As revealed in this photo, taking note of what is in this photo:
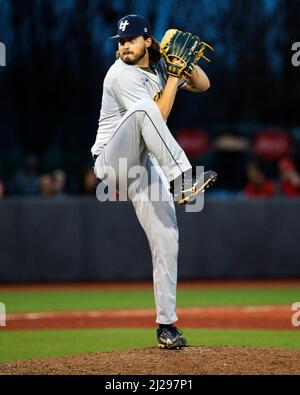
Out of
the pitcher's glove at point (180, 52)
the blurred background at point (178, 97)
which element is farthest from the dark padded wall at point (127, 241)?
the pitcher's glove at point (180, 52)

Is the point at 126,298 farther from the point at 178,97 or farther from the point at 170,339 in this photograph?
the point at 178,97

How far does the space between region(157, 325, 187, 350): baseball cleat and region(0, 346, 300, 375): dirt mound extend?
0.05 m

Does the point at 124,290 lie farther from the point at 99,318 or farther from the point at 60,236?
the point at 99,318

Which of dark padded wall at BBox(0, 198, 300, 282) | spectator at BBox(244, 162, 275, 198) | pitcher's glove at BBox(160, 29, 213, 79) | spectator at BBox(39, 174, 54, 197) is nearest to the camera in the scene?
pitcher's glove at BBox(160, 29, 213, 79)

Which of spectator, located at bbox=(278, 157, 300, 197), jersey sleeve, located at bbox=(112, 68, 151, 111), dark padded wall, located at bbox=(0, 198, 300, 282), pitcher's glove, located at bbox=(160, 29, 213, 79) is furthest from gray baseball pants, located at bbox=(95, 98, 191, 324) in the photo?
spectator, located at bbox=(278, 157, 300, 197)

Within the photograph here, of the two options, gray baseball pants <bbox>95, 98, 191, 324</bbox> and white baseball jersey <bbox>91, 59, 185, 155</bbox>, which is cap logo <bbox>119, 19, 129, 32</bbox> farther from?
gray baseball pants <bbox>95, 98, 191, 324</bbox>

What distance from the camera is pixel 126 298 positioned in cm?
1187

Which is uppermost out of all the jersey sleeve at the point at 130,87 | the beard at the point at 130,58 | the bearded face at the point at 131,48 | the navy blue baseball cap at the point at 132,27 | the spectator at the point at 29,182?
the navy blue baseball cap at the point at 132,27

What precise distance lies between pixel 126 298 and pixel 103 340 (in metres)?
3.71

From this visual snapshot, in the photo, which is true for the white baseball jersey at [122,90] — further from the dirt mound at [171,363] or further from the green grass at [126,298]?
the green grass at [126,298]

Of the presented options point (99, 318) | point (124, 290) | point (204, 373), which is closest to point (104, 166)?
point (204, 373)

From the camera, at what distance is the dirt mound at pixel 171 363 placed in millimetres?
5465

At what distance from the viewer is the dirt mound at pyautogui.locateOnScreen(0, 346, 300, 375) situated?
17.9 ft
